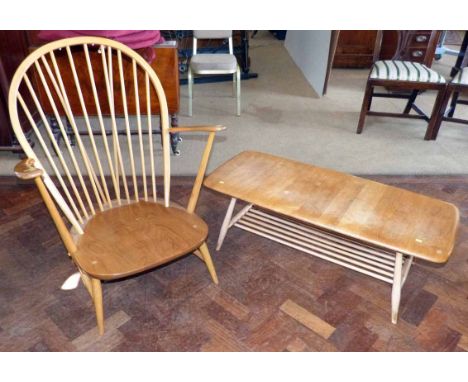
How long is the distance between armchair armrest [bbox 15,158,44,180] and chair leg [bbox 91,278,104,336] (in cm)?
42

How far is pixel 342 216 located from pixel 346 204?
88 mm

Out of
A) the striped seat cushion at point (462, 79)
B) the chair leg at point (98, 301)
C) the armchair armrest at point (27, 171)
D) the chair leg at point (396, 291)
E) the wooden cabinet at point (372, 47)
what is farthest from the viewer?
the wooden cabinet at point (372, 47)

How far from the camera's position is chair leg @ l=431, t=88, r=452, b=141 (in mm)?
2665

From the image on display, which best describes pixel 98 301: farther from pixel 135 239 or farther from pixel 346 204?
pixel 346 204

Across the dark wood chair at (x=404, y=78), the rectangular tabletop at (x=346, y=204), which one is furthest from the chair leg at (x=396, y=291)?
the dark wood chair at (x=404, y=78)

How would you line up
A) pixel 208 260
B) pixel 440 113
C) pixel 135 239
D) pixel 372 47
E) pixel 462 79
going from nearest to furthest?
pixel 135 239 < pixel 208 260 < pixel 462 79 < pixel 440 113 < pixel 372 47

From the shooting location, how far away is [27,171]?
1.05 m

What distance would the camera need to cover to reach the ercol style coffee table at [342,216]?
4.29ft

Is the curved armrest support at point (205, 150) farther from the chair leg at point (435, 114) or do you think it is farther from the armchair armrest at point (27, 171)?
the chair leg at point (435, 114)

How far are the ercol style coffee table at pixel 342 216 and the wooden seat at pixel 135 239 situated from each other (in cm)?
23

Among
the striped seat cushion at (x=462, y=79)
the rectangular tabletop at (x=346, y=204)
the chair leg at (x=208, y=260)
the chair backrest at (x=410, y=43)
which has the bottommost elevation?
the chair leg at (x=208, y=260)

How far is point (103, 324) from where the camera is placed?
1.39 metres

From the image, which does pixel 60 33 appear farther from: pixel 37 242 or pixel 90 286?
pixel 90 286

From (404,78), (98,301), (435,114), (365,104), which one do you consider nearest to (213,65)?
(365,104)
